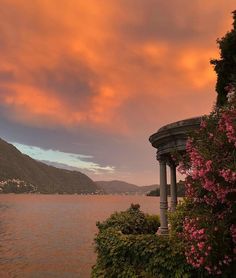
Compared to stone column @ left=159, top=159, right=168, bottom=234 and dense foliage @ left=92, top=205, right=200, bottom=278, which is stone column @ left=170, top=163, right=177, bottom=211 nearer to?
stone column @ left=159, top=159, right=168, bottom=234

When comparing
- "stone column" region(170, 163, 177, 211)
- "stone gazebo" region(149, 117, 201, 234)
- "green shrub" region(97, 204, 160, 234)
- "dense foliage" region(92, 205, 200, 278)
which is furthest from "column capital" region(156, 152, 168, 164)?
"dense foliage" region(92, 205, 200, 278)

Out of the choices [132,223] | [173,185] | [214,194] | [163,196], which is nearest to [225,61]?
[173,185]

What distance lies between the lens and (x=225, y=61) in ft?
79.8

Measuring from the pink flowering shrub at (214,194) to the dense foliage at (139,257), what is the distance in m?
1.90

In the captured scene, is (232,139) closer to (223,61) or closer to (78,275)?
(223,61)

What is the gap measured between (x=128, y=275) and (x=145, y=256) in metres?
1.08

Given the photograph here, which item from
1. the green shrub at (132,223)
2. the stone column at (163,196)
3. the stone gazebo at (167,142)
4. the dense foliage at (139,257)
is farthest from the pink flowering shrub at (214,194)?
the green shrub at (132,223)

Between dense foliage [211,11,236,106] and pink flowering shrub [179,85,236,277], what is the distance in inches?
444

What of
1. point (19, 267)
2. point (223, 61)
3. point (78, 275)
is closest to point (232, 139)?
point (223, 61)

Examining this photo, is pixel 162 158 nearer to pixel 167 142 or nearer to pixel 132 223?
pixel 167 142

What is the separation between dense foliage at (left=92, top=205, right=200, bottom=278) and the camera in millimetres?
13816

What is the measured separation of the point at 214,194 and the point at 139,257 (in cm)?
502

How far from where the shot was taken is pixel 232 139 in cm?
1042

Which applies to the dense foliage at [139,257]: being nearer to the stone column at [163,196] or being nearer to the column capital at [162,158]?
the stone column at [163,196]
